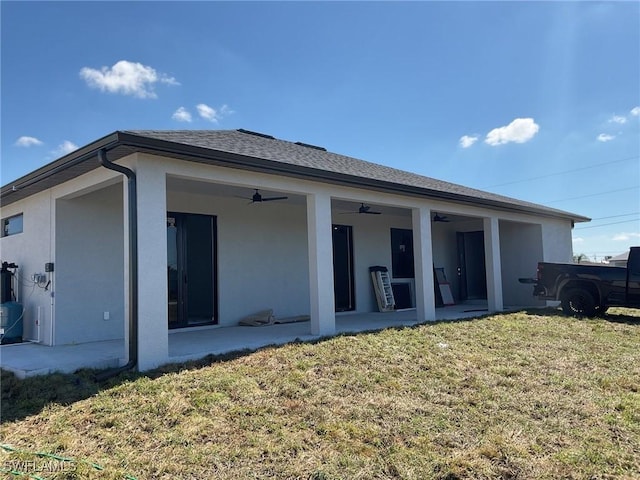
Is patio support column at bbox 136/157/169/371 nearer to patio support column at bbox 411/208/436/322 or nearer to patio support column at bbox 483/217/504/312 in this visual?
patio support column at bbox 411/208/436/322

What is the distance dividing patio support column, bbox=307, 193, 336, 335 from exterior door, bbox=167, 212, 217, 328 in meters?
2.46

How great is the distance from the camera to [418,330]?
8047 mm

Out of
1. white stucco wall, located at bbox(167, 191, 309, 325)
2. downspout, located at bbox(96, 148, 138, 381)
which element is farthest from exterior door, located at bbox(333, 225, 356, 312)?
downspout, located at bbox(96, 148, 138, 381)

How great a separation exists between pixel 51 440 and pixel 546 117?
17.9m

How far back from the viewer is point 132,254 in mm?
5293

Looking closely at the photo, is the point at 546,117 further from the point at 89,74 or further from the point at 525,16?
the point at 89,74

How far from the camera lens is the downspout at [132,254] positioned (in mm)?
5199

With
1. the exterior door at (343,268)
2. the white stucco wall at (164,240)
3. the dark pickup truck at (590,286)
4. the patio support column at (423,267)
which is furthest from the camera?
the exterior door at (343,268)

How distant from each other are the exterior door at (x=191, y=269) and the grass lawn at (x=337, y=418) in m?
2.96

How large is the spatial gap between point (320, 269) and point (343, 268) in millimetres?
4356

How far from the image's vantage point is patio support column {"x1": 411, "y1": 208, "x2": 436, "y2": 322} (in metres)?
9.45

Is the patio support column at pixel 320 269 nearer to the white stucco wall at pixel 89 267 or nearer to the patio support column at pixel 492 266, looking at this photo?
the white stucco wall at pixel 89 267

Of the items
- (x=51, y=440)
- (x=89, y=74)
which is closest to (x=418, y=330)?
(x=51, y=440)

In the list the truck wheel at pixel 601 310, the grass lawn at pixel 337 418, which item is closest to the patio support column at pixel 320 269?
the grass lawn at pixel 337 418
